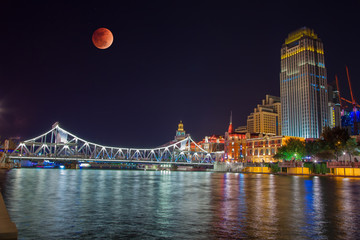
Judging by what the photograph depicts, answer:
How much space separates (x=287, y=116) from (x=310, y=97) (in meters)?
17.6

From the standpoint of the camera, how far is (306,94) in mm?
185625

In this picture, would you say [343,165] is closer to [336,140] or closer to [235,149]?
[336,140]

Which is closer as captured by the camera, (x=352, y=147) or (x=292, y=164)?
(x=352, y=147)

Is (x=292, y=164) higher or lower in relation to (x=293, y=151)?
lower

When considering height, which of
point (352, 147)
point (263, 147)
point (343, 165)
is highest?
point (263, 147)

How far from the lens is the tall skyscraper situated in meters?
183

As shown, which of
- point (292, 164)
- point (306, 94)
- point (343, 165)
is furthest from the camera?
point (306, 94)

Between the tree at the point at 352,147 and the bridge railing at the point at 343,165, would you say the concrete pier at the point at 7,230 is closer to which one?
the bridge railing at the point at 343,165

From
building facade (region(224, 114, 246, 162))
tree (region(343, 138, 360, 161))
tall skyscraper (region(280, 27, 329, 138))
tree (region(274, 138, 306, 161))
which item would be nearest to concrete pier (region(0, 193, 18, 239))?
tree (region(343, 138, 360, 161))

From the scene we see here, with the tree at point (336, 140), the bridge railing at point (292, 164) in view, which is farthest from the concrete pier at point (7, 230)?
the bridge railing at point (292, 164)

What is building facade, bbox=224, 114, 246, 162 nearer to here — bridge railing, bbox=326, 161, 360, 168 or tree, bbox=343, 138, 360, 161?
bridge railing, bbox=326, 161, 360, 168

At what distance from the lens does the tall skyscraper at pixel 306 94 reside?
600 feet

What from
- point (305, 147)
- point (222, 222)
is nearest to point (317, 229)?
point (222, 222)

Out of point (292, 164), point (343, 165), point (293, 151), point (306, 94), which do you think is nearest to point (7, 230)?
point (343, 165)
